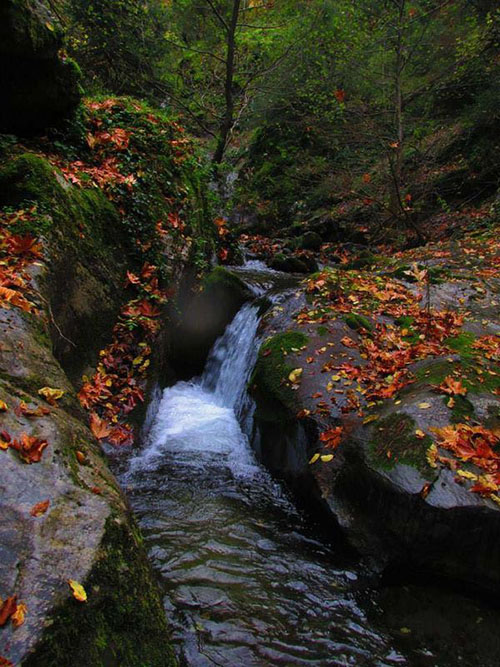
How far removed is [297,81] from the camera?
46.8 ft

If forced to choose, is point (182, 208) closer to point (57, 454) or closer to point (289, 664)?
point (57, 454)

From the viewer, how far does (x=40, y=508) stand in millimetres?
1974

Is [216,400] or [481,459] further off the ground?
[481,459]

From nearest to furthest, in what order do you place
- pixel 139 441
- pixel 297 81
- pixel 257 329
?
1. pixel 139 441
2. pixel 257 329
3. pixel 297 81

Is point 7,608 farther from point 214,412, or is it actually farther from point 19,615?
point 214,412

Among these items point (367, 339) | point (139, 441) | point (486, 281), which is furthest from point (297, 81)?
point (139, 441)

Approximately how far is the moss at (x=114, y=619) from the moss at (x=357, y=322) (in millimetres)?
4477

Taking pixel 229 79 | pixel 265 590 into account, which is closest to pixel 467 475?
pixel 265 590

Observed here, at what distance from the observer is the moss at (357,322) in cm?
607

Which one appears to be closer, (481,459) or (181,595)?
(181,595)

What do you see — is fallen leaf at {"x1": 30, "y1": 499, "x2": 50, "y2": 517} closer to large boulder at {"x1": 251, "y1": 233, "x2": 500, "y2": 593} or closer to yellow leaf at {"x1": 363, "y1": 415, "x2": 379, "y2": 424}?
large boulder at {"x1": 251, "y1": 233, "x2": 500, "y2": 593}

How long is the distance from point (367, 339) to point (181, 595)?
12.8 feet

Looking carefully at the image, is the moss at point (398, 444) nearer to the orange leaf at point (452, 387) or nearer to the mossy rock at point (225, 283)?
the orange leaf at point (452, 387)

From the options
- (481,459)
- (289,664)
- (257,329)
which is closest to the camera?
(289,664)
